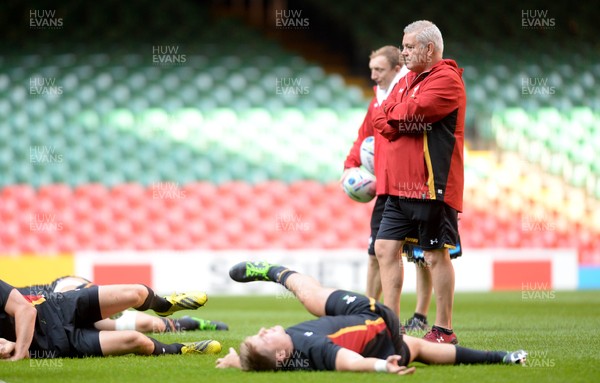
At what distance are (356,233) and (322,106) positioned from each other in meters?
2.57

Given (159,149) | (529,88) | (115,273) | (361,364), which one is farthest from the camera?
(529,88)

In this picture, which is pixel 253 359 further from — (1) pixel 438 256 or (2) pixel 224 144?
(2) pixel 224 144

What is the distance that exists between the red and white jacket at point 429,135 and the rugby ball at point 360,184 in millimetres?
1258

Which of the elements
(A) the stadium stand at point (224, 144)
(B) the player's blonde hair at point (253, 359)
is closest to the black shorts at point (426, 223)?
(B) the player's blonde hair at point (253, 359)

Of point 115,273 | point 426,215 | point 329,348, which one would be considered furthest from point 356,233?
point 329,348

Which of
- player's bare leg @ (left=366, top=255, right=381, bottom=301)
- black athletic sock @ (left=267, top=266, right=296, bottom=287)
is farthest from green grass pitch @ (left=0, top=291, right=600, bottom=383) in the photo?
player's bare leg @ (left=366, top=255, right=381, bottom=301)

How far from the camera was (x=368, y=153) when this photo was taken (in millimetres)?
7941

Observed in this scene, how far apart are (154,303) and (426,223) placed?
1.78 m

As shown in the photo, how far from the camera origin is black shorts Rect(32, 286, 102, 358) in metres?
5.89

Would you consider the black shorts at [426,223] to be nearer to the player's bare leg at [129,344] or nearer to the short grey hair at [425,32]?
the short grey hair at [425,32]

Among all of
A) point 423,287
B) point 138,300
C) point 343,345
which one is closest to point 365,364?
point 343,345

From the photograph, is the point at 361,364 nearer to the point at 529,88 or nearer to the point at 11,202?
the point at 11,202

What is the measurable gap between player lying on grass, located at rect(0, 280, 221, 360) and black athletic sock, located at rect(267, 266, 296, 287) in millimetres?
833

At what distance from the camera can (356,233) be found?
1570 cm
